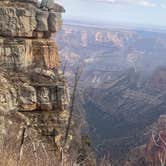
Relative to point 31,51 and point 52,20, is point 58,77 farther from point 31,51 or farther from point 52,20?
point 52,20

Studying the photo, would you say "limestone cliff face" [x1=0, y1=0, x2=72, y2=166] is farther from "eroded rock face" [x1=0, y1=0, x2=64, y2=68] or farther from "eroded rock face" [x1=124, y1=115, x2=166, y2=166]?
"eroded rock face" [x1=124, y1=115, x2=166, y2=166]

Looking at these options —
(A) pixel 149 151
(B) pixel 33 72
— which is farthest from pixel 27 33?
(A) pixel 149 151

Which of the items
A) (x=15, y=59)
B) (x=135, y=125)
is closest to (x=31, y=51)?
(x=15, y=59)

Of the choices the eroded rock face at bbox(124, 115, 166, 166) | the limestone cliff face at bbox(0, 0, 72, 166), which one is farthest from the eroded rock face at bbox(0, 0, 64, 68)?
the eroded rock face at bbox(124, 115, 166, 166)

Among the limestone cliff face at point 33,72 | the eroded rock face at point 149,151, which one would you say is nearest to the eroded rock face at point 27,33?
the limestone cliff face at point 33,72

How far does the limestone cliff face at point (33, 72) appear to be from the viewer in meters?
19.0

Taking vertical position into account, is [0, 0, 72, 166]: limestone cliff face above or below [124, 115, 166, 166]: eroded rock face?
above

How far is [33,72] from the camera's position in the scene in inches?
813

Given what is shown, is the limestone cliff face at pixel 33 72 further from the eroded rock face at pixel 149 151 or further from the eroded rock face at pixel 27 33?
the eroded rock face at pixel 149 151

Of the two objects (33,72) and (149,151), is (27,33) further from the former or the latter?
(149,151)

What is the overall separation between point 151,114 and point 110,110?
18362mm

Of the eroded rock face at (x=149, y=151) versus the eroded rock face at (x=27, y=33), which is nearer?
the eroded rock face at (x=27, y=33)

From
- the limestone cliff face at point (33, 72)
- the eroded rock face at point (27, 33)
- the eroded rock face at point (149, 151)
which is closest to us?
the limestone cliff face at point (33, 72)

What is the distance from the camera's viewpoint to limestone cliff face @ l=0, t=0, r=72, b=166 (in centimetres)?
1903
